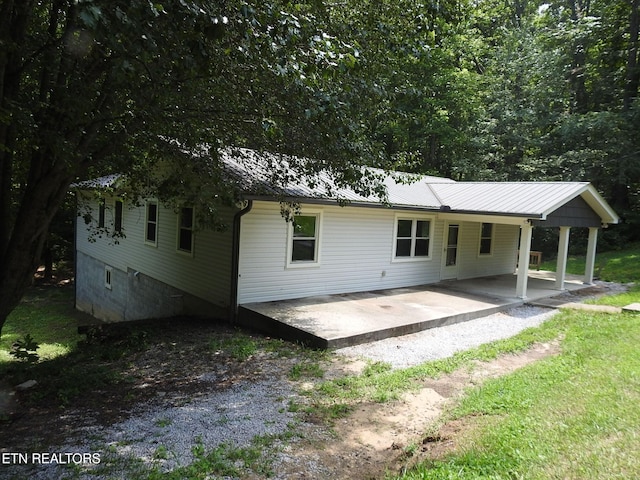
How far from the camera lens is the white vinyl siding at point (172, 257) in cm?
924

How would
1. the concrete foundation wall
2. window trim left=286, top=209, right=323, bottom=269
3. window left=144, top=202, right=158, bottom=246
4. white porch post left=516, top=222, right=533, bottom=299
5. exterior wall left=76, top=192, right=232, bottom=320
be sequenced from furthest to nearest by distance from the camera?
window left=144, top=202, right=158, bottom=246 → the concrete foundation wall → white porch post left=516, top=222, right=533, bottom=299 → exterior wall left=76, top=192, right=232, bottom=320 → window trim left=286, top=209, right=323, bottom=269

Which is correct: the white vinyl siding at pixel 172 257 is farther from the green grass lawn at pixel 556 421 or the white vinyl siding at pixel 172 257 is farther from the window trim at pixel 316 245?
the green grass lawn at pixel 556 421

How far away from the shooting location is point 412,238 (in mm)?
12180

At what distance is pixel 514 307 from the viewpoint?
10289 millimetres

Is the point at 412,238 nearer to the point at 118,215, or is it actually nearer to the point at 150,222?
the point at 150,222

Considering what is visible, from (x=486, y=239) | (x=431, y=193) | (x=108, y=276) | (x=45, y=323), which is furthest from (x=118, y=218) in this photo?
(x=486, y=239)

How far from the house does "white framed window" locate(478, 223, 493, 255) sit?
0.06 meters

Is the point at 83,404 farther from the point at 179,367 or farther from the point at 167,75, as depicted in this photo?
the point at 167,75

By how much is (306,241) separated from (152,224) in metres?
5.17

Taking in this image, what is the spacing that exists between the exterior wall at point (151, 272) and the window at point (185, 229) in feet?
0.52

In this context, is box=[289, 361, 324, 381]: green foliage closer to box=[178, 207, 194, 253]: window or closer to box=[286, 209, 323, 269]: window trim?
box=[286, 209, 323, 269]: window trim

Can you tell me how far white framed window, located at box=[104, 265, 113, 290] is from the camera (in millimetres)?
14585

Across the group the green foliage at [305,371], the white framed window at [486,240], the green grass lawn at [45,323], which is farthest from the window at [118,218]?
the white framed window at [486,240]

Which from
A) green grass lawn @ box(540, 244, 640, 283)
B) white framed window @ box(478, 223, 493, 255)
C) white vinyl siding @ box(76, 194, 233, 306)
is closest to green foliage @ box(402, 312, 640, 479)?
white vinyl siding @ box(76, 194, 233, 306)
